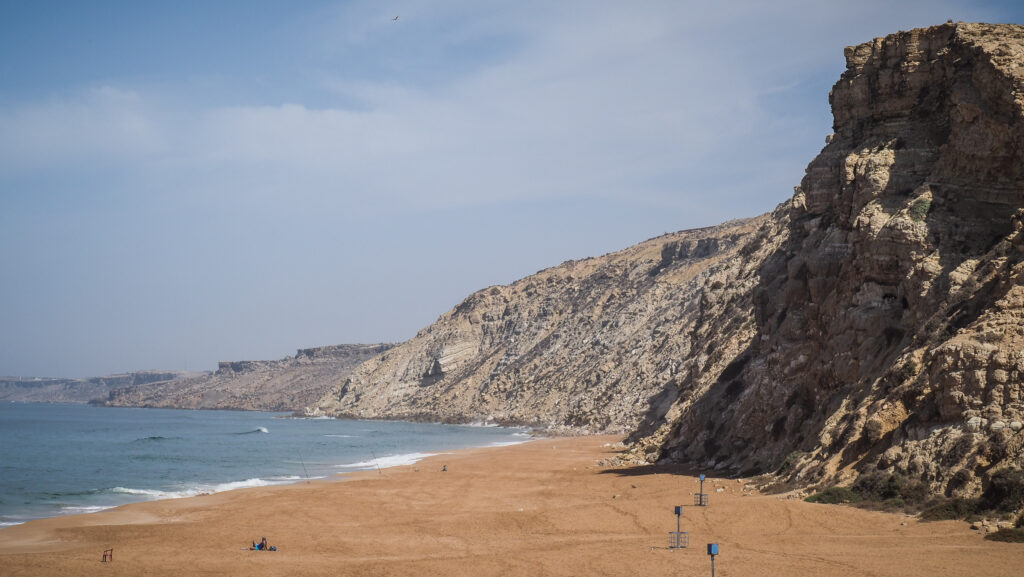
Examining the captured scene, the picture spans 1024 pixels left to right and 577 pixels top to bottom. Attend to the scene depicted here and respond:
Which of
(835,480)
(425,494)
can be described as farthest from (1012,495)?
(425,494)

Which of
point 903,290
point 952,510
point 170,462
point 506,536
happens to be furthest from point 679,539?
point 170,462

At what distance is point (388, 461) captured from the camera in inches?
2002

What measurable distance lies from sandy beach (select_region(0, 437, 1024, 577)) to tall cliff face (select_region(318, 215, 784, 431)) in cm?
1816

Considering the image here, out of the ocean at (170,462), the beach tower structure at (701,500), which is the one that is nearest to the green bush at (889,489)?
the beach tower structure at (701,500)

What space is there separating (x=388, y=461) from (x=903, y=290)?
34079 millimetres

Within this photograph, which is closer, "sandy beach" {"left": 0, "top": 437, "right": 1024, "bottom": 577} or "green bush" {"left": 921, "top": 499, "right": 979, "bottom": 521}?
"sandy beach" {"left": 0, "top": 437, "right": 1024, "bottom": 577}

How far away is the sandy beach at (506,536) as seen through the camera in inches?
662

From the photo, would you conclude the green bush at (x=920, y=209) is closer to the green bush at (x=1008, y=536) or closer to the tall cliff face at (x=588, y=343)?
the green bush at (x=1008, y=536)

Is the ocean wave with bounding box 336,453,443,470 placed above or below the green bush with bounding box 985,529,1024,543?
below

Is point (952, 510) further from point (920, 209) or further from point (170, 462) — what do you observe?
point (170, 462)

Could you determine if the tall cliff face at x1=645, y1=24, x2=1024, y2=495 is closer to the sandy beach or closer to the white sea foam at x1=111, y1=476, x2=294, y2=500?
the sandy beach

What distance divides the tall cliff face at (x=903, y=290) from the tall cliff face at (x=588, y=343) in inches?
404

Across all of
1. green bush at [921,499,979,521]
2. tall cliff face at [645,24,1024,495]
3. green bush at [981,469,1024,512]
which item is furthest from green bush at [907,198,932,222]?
green bush at [921,499,979,521]

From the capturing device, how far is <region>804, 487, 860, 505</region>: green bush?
21.3 meters
